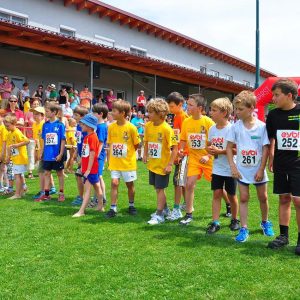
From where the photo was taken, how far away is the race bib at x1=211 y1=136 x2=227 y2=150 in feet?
18.5

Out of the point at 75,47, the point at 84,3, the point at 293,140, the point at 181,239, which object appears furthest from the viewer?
the point at 84,3

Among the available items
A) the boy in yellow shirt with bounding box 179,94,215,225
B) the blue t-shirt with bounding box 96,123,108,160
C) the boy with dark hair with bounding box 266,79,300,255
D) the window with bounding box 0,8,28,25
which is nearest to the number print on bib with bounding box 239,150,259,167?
the boy with dark hair with bounding box 266,79,300,255

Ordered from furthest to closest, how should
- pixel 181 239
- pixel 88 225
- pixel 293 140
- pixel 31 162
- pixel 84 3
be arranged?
pixel 84 3 < pixel 31 162 < pixel 88 225 < pixel 181 239 < pixel 293 140

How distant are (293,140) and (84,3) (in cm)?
1994

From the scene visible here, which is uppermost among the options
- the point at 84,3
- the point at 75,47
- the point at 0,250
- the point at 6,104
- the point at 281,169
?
the point at 84,3

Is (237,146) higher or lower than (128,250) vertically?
higher

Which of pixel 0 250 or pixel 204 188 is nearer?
pixel 0 250

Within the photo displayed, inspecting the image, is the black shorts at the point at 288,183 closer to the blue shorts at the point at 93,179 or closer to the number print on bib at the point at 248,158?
the number print on bib at the point at 248,158

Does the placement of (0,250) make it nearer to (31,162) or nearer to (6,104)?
(31,162)

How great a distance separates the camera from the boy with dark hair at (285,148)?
4.80m

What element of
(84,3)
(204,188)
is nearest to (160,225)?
(204,188)

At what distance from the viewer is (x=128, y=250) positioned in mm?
4824

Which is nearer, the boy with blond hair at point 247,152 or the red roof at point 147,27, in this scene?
the boy with blond hair at point 247,152

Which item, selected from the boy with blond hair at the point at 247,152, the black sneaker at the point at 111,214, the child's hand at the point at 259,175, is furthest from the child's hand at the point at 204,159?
the black sneaker at the point at 111,214
